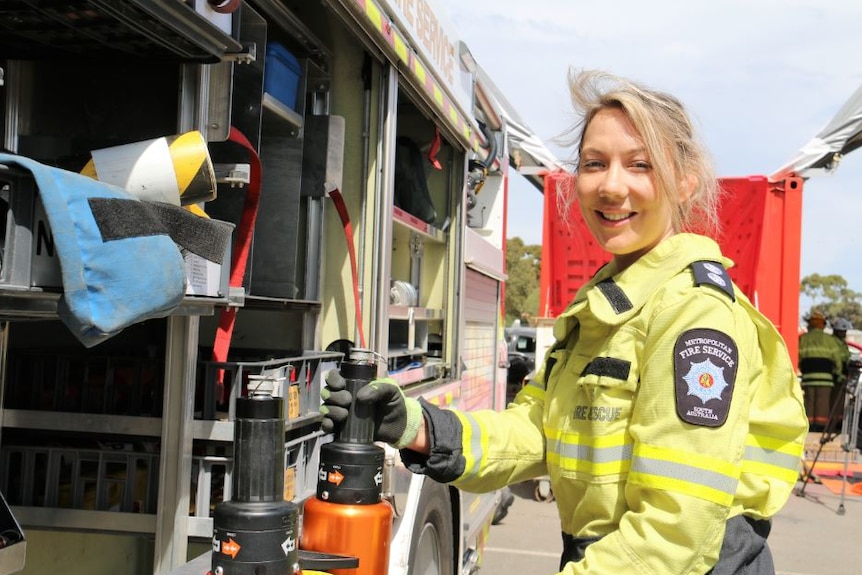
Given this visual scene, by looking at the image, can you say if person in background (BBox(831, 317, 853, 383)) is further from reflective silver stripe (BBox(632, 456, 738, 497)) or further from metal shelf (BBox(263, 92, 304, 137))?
reflective silver stripe (BBox(632, 456, 738, 497))

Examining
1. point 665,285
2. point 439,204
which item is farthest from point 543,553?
point 665,285

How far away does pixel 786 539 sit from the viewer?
20.4 ft

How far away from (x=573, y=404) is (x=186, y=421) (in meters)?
0.83

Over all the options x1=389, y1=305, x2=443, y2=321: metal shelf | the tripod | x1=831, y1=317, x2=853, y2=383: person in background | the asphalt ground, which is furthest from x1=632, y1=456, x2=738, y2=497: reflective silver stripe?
x1=831, y1=317, x2=853, y2=383: person in background

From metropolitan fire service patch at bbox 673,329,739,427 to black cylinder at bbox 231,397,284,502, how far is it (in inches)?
25.6

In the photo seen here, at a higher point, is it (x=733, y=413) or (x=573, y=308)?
(x=573, y=308)

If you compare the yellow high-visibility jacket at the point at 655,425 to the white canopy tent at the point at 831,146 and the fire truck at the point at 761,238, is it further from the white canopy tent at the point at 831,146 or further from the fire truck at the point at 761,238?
the white canopy tent at the point at 831,146

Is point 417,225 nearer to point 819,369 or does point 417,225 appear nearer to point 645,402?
point 645,402

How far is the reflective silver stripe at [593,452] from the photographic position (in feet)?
5.01

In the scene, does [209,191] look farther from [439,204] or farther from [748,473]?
[439,204]


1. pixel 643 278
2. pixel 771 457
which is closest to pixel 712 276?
pixel 643 278

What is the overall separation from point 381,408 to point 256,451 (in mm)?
514

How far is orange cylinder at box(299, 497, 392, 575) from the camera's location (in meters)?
1.58

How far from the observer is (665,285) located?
5.09ft
